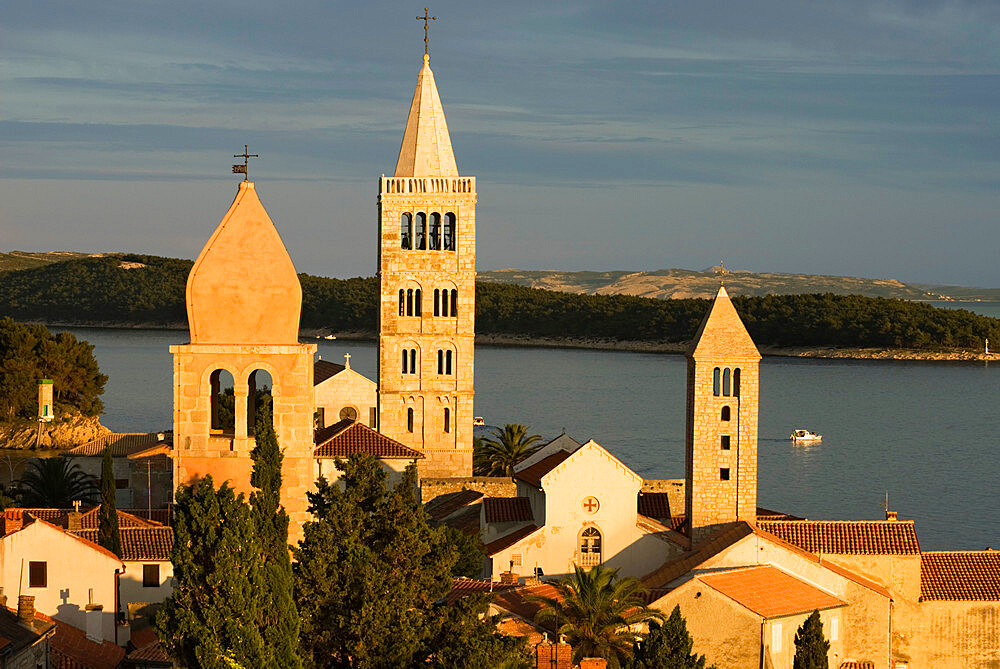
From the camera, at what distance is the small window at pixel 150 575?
32406mm

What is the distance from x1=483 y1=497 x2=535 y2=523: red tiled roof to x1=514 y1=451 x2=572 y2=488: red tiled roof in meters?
0.61

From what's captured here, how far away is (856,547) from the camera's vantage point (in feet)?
118

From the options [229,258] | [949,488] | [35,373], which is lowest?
[949,488]

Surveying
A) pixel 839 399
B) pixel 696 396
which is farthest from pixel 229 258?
pixel 839 399

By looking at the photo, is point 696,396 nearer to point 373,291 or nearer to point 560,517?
point 560,517

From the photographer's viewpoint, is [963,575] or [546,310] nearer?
[963,575]

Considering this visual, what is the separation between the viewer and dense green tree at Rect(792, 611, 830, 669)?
97.8 feet

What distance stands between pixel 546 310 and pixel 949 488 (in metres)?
123

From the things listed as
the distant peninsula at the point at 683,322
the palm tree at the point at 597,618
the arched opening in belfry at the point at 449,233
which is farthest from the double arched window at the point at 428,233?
the distant peninsula at the point at 683,322

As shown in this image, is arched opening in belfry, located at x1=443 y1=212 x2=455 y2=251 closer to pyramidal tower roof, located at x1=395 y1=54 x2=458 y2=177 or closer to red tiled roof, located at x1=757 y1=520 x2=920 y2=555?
pyramidal tower roof, located at x1=395 y1=54 x2=458 y2=177

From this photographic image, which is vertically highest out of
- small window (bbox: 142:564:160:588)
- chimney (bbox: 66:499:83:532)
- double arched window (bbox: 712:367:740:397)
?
A: double arched window (bbox: 712:367:740:397)

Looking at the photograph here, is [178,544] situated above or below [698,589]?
above

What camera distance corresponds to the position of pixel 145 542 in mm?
32906

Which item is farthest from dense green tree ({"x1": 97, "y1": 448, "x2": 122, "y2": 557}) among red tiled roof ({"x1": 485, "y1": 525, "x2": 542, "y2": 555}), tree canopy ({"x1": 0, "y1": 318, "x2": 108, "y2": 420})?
tree canopy ({"x1": 0, "y1": 318, "x2": 108, "y2": 420})
